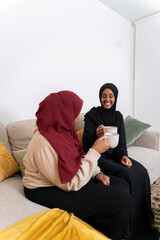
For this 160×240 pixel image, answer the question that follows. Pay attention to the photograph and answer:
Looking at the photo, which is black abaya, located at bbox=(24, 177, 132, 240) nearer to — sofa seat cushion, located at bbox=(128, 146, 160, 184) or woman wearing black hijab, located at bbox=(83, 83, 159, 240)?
woman wearing black hijab, located at bbox=(83, 83, 159, 240)

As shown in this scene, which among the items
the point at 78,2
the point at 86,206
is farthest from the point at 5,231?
the point at 78,2

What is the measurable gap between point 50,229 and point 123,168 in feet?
2.55

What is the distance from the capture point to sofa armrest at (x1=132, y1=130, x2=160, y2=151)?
2.13 metres

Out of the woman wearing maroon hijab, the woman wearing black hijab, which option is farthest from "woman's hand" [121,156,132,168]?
the woman wearing maroon hijab

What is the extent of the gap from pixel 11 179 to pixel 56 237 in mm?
801

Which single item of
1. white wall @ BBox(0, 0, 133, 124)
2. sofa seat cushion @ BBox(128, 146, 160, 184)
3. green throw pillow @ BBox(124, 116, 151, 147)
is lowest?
sofa seat cushion @ BBox(128, 146, 160, 184)

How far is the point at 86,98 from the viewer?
271 cm

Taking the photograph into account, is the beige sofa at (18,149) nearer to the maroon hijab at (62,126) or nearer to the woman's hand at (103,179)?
the maroon hijab at (62,126)

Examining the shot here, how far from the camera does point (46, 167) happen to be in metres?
0.92

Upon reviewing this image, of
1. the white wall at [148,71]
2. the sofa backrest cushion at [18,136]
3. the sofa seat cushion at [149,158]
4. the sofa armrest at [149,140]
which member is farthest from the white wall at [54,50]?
the sofa seat cushion at [149,158]

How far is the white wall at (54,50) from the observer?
184 cm

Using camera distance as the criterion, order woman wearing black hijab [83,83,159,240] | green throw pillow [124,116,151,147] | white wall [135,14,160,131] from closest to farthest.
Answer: woman wearing black hijab [83,83,159,240] < green throw pillow [124,116,151,147] < white wall [135,14,160,131]

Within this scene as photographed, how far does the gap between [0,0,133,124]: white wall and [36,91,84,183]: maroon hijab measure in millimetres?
992

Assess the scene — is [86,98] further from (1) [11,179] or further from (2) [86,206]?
(2) [86,206]
